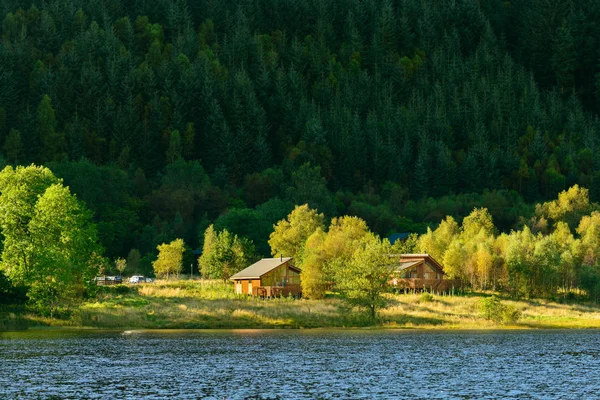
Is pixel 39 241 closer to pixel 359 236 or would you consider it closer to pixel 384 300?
pixel 384 300

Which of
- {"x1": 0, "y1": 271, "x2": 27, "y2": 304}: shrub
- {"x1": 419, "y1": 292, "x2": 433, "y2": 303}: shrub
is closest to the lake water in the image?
{"x1": 0, "y1": 271, "x2": 27, "y2": 304}: shrub

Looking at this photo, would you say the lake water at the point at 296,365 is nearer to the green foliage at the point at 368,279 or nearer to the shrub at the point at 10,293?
the shrub at the point at 10,293

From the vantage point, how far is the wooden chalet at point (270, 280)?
14662 cm

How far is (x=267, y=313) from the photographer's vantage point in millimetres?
129000

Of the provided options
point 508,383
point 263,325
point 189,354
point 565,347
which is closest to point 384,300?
point 263,325

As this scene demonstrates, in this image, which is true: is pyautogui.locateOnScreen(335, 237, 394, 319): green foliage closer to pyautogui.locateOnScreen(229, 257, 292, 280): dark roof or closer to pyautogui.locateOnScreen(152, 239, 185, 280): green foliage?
pyautogui.locateOnScreen(229, 257, 292, 280): dark roof

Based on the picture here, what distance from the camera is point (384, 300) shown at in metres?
131

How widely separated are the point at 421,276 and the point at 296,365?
276ft

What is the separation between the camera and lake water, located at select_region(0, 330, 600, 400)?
6531cm

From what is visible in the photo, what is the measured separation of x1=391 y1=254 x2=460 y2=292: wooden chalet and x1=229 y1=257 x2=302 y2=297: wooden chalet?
1845cm

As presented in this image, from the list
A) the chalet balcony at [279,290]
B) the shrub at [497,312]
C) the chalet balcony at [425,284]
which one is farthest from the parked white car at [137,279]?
the shrub at [497,312]

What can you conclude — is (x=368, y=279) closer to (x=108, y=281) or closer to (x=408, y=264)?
(x=408, y=264)

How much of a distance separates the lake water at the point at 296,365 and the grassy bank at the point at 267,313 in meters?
5.77

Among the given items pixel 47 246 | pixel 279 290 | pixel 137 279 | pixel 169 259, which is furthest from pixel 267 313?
pixel 169 259
